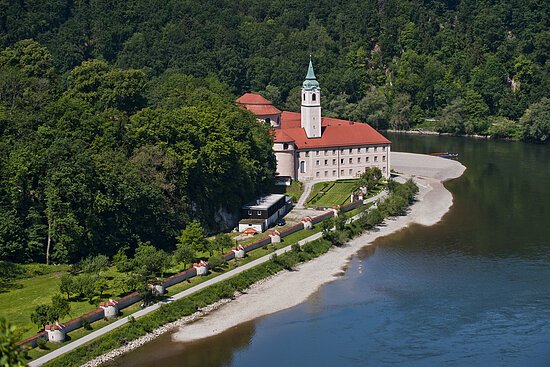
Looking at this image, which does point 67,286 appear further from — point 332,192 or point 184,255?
point 332,192

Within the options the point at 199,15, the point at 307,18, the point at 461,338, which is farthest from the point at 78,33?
the point at 461,338

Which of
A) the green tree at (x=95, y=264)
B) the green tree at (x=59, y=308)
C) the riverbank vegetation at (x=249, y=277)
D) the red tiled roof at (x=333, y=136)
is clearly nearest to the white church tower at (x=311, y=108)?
the red tiled roof at (x=333, y=136)

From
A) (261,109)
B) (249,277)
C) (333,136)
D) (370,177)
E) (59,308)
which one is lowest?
(249,277)

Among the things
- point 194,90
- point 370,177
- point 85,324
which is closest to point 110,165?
point 85,324

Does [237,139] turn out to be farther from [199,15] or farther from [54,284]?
[199,15]

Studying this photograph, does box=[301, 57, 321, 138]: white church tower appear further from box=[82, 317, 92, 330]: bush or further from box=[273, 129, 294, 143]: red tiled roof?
box=[82, 317, 92, 330]: bush

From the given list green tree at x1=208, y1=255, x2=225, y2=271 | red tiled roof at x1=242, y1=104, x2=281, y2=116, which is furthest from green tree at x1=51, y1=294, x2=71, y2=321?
red tiled roof at x1=242, y1=104, x2=281, y2=116

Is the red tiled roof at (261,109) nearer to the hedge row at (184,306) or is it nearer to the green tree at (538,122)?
the hedge row at (184,306)
